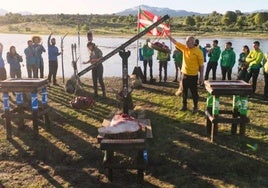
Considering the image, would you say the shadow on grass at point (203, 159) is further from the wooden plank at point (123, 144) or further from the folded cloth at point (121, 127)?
the folded cloth at point (121, 127)

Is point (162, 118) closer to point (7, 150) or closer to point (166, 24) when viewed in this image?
point (7, 150)

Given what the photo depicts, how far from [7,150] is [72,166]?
1967 millimetres

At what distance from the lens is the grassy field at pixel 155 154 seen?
7.59m

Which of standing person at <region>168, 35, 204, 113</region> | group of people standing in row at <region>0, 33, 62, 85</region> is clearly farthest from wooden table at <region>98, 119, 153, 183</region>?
group of people standing in row at <region>0, 33, 62, 85</region>

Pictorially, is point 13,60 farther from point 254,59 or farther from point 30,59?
point 254,59

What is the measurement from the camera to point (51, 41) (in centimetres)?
1719

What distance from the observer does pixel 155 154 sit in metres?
8.81

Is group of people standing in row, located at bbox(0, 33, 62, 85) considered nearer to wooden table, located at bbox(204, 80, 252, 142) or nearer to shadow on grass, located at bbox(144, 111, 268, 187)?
shadow on grass, located at bbox(144, 111, 268, 187)

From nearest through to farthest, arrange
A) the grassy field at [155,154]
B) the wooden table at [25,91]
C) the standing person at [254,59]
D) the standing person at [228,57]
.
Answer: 1. the grassy field at [155,154]
2. the wooden table at [25,91]
3. the standing person at [254,59]
4. the standing person at [228,57]

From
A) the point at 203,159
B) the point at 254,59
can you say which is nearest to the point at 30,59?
the point at 254,59

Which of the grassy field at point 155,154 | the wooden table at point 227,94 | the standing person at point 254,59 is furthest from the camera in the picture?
the standing person at point 254,59

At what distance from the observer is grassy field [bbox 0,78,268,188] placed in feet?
24.9

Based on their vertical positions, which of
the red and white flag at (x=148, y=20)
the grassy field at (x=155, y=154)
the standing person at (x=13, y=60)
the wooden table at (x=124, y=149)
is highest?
the red and white flag at (x=148, y=20)

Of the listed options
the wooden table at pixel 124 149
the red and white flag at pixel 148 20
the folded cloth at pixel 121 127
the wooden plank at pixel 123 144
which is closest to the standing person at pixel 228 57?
the red and white flag at pixel 148 20
